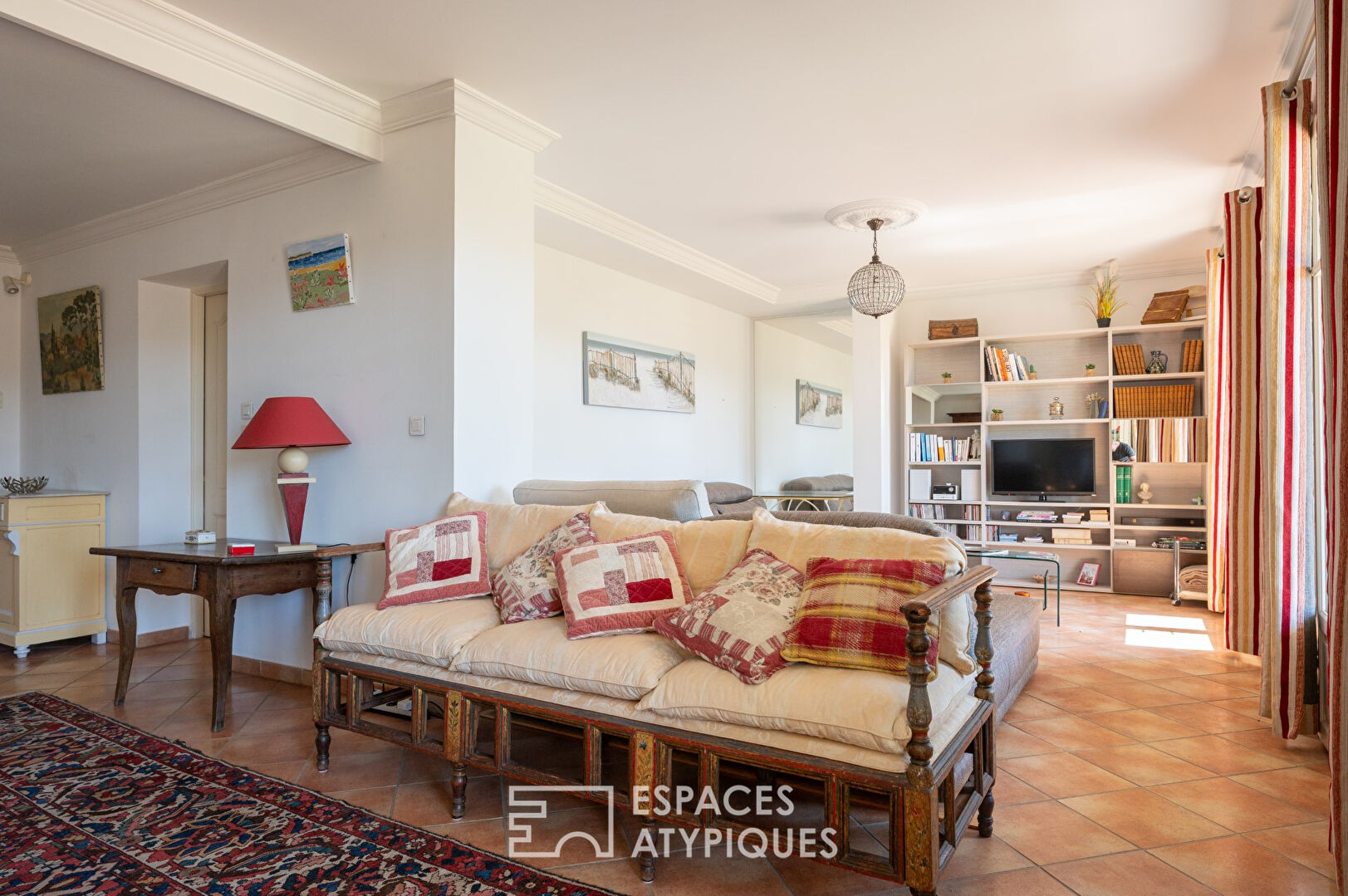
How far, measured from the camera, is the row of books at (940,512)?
684cm

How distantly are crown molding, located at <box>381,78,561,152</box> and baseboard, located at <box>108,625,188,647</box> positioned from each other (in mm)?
3291

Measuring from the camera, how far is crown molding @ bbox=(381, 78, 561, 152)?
3.34m

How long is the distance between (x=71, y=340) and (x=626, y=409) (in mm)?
3563

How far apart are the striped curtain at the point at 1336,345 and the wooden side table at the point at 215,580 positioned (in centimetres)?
295

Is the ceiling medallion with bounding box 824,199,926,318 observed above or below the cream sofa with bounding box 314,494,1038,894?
above

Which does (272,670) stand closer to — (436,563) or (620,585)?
(436,563)

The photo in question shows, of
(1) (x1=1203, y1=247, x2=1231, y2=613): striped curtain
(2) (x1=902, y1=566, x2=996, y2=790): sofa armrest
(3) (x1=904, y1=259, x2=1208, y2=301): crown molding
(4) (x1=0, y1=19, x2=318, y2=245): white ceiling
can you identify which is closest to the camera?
(2) (x1=902, y1=566, x2=996, y2=790): sofa armrest

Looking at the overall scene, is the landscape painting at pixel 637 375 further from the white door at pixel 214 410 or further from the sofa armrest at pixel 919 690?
the sofa armrest at pixel 919 690

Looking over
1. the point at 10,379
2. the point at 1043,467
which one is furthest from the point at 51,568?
the point at 1043,467

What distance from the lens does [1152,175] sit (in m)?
4.44

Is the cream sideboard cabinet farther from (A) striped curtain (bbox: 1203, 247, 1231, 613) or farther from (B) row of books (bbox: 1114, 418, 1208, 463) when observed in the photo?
(B) row of books (bbox: 1114, 418, 1208, 463)

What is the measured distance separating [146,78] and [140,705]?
2573 mm

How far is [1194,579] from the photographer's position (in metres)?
5.74

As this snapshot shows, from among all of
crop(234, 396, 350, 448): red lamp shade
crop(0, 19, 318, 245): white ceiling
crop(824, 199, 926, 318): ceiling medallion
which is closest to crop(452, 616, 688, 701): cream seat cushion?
crop(234, 396, 350, 448): red lamp shade
